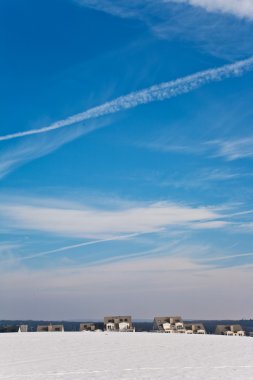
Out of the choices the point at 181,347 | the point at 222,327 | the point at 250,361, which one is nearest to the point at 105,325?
the point at 222,327

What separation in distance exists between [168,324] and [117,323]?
24.4ft

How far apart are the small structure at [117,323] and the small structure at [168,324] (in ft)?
13.6

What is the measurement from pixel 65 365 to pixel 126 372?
262 centimetres

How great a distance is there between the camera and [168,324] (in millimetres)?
71000

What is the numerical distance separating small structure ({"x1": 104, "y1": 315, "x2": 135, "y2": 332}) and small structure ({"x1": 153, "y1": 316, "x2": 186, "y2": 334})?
4.15 meters

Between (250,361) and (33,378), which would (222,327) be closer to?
(250,361)

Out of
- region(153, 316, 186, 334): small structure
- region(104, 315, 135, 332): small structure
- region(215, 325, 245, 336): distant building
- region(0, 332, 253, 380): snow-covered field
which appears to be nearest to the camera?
region(0, 332, 253, 380): snow-covered field

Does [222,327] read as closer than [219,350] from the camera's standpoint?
No

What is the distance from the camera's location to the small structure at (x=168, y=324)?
69.8 metres

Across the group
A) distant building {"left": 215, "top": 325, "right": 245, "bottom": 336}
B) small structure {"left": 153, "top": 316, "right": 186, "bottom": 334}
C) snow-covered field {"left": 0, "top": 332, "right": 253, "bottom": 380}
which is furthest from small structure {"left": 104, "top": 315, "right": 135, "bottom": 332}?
snow-covered field {"left": 0, "top": 332, "right": 253, "bottom": 380}

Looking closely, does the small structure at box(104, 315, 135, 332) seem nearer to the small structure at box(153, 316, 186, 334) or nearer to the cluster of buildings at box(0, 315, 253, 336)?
the cluster of buildings at box(0, 315, 253, 336)

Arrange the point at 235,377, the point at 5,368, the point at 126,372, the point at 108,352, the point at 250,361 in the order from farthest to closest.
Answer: the point at 108,352 < the point at 250,361 < the point at 5,368 < the point at 126,372 < the point at 235,377

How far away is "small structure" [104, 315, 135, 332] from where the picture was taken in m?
66.8

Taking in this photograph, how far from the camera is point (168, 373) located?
13.4 meters
